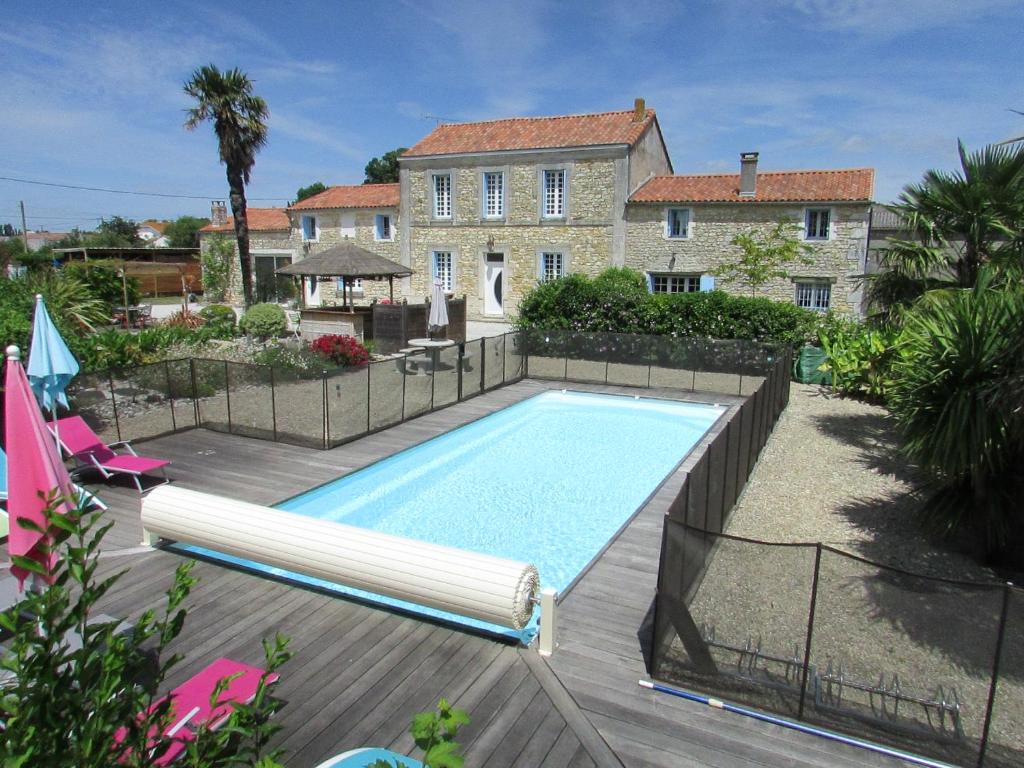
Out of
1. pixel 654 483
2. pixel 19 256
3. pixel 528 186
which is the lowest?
pixel 654 483

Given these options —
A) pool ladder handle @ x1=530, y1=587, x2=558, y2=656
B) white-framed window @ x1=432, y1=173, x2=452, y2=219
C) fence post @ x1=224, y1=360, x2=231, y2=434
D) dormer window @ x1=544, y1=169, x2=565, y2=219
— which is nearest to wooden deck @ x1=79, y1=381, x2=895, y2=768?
pool ladder handle @ x1=530, y1=587, x2=558, y2=656

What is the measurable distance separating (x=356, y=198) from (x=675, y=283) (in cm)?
1504

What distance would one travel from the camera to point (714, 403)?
14875mm

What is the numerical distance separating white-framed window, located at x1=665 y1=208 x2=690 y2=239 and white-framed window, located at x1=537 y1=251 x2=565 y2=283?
168 inches

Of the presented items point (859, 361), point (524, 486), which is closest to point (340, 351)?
point (524, 486)

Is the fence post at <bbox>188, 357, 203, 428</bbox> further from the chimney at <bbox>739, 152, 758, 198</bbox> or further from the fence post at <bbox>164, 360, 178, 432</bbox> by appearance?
the chimney at <bbox>739, 152, 758, 198</bbox>

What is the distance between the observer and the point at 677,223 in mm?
24984

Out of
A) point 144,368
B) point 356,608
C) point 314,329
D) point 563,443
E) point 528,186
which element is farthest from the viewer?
point 528,186

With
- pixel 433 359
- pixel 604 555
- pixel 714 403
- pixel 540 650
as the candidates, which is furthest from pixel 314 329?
pixel 540 650

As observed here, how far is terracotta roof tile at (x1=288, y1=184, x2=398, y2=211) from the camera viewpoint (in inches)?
1188

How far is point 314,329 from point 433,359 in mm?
8672

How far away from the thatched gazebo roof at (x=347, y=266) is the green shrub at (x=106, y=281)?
7.92 m

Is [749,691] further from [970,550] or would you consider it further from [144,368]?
[144,368]

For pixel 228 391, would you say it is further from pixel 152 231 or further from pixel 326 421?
pixel 152 231
